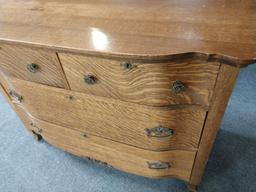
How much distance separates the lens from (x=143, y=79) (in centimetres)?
60

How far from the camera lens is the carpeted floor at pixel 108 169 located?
3.65 ft

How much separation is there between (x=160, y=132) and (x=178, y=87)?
0.23m

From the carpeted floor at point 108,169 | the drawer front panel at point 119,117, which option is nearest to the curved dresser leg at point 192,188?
the carpeted floor at point 108,169

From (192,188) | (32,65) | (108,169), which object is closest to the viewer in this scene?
(32,65)

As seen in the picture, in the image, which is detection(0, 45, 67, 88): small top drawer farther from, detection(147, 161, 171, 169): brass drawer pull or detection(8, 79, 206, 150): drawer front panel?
detection(147, 161, 171, 169): brass drawer pull

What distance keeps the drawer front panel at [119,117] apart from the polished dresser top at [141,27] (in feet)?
0.71

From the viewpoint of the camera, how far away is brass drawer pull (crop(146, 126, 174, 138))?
74 centimetres

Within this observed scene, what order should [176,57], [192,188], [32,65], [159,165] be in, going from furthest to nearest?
[192,188]
[159,165]
[32,65]
[176,57]

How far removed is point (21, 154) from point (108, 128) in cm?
84

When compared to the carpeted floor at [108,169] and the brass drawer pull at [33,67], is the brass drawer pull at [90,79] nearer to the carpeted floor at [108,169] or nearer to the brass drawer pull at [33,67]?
the brass drawer pull at [33,67]

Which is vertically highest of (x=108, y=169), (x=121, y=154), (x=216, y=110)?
(x=216, y=110)

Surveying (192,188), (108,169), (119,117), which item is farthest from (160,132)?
(108,169)

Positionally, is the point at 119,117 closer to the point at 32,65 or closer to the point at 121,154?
the point at 121,154

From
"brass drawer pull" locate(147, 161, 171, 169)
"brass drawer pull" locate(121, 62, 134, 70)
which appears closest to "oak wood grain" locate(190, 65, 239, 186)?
"brass drawer pull" locate(147, 161, 171, 169)
